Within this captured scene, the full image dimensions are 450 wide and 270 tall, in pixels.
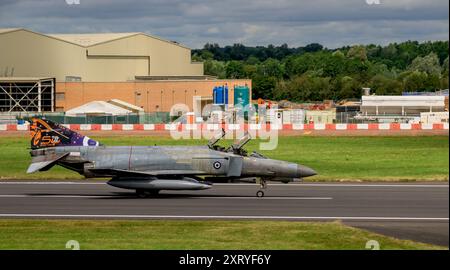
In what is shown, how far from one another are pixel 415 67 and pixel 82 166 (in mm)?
128669

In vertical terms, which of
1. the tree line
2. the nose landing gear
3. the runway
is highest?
the tree line

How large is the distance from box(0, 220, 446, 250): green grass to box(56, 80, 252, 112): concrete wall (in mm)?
60828

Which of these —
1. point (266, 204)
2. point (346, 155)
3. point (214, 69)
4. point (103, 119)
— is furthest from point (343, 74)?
point (266, 204)

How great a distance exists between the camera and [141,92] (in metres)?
84.3

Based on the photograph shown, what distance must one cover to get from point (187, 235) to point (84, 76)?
69.3 meters

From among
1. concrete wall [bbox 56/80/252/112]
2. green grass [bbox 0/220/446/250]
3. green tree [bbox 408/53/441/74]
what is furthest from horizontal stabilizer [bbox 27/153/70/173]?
green tree [bbox 408/53/441/74]

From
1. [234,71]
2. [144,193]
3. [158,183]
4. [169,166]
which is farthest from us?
[234,71]

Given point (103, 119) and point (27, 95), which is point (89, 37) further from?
point (103, 119)

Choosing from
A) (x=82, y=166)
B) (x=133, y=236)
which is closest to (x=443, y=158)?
(x=82, y=166)

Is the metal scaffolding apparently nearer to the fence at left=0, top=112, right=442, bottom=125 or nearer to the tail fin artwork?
the fence at left=0, top=112, right=442, bottom=125

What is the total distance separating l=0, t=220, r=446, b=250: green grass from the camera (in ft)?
60.8

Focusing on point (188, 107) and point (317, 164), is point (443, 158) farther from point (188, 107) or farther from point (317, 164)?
point (188, 107)

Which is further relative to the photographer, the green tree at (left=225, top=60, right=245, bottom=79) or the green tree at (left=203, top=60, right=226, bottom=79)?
the green tree at (left=203, top=60, right=226, bottom=79)

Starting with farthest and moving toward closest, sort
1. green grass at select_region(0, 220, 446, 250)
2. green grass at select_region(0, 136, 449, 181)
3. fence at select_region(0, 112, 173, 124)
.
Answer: fence at select_region(0, 112, 173, 124)
green grass at select_region(0, 136, 449, 181)
green grass at select_region(0, 220, 446, 250)
